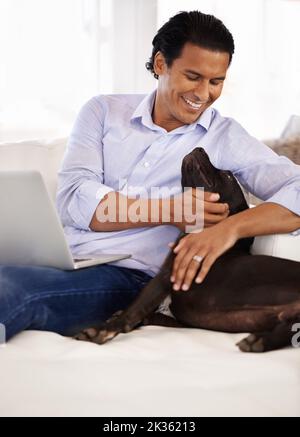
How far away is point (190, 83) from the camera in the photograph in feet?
6.39

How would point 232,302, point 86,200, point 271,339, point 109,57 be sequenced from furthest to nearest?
point 109,57
point 86,200
point 232,302
point 271,339

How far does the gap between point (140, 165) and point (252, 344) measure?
2.19ft

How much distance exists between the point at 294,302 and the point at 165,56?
815 mm

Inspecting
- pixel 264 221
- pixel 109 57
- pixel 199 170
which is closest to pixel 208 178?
pixel 199 170

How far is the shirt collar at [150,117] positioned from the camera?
6.57 ft

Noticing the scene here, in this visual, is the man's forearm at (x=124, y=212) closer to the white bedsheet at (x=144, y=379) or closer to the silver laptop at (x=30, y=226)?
the silver laptop at (x=30, y=226)

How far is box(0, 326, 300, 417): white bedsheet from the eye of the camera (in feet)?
4.31

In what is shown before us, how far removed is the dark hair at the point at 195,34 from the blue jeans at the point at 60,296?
2.07 feet

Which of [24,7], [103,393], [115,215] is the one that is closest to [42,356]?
[103,393]

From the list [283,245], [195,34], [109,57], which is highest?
[195,34]

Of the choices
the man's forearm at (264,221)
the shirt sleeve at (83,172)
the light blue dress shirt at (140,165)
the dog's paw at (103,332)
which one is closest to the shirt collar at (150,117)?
the light blue dress shirt at (140,165)

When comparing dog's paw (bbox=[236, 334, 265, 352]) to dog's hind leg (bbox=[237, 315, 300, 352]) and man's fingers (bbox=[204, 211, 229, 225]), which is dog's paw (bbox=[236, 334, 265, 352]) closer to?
dog's hind leg (bbox=[237, 315, 300, 352])

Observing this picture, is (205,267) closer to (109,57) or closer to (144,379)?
(144,379)
